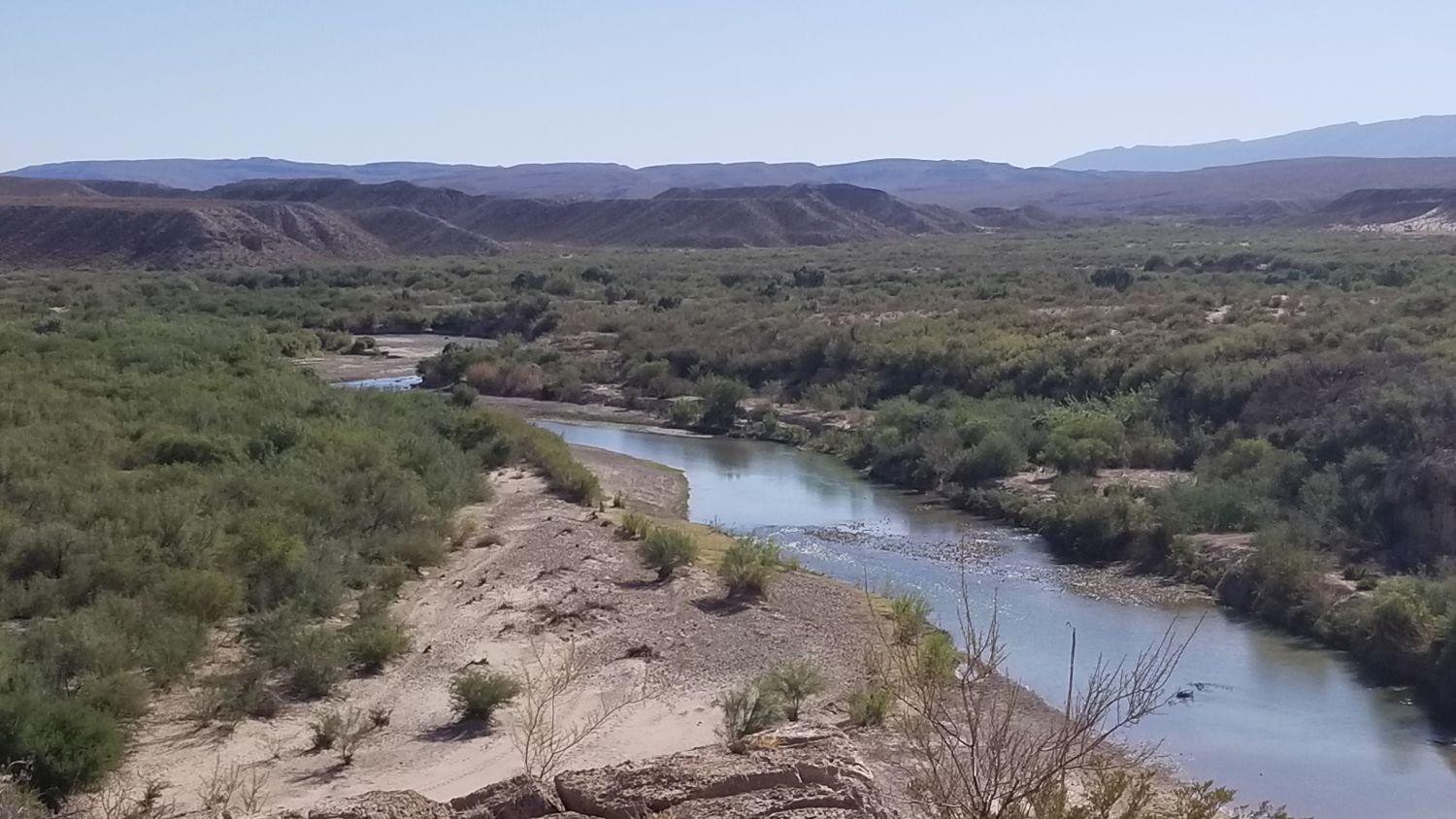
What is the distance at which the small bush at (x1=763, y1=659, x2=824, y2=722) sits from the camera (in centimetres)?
1418

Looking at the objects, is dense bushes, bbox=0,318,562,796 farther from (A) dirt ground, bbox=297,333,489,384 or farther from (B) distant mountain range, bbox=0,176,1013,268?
(B) distant mountain range, bbox=0,176,1013,268

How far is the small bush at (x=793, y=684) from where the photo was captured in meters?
14.2

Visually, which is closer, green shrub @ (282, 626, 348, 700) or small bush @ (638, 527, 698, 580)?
green shrub @ (282, 626, 348, 700)

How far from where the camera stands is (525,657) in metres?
16.0

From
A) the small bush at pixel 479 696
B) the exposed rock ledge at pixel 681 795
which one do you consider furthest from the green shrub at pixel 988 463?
the exposed rock ledge at pixel 681 795

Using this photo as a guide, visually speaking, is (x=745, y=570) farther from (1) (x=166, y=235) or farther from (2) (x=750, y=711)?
(1) (x=166, y=235)

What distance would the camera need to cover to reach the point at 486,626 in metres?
17.0

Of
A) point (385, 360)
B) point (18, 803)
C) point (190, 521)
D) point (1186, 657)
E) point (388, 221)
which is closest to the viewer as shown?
point (18, 803)

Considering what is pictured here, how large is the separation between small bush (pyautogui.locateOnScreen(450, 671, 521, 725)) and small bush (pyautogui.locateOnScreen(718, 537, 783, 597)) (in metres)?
5.52

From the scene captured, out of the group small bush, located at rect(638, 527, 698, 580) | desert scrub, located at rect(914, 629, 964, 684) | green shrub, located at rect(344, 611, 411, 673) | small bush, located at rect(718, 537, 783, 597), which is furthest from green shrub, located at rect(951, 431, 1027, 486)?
green shrub, located at rect(344, 611, 411, 673)

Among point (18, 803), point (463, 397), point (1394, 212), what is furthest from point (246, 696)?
point (1394, 212)

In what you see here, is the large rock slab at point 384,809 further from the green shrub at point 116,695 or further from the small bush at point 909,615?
the small bush at point 909,615

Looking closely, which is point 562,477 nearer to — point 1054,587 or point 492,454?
point 492,454

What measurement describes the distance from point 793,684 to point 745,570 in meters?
4.83
